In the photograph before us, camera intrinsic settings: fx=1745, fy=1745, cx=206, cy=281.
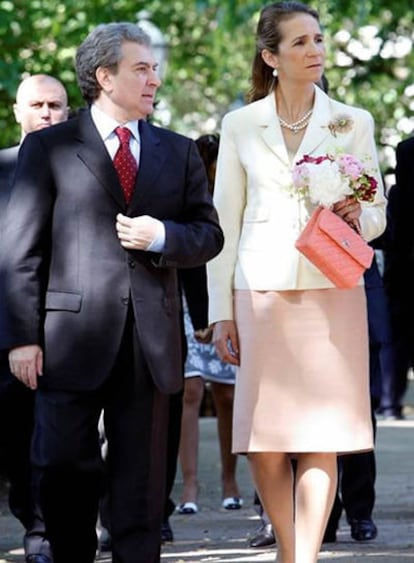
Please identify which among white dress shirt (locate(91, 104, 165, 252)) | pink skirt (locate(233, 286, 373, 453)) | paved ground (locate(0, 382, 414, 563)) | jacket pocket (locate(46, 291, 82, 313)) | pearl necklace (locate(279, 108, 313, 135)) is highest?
pearl necklace (locate(279, 108, 313, 135))

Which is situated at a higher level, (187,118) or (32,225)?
(187,118)

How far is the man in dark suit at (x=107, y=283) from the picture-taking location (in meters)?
6.43

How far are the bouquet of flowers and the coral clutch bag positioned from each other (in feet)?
0.22

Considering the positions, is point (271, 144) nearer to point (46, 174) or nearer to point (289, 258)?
point (289, 258)

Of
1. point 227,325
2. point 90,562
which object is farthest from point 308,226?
point 90,562

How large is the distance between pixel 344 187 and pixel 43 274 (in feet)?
3.87

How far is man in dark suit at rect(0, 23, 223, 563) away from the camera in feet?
21.1

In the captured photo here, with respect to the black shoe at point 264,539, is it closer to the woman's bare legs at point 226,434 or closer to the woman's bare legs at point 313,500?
the woman's bare legs at point 226,434

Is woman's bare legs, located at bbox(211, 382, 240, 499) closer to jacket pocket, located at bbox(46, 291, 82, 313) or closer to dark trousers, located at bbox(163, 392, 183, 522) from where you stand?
dark trousers, located at bbox(163, 392, 183, 522)

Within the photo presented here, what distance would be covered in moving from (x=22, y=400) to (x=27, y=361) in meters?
1.88

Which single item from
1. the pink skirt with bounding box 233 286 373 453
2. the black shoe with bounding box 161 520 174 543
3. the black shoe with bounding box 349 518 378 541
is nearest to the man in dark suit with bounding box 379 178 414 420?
the black shoe with bounding box 349 518 378 541

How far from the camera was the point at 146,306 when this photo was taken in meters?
6.47

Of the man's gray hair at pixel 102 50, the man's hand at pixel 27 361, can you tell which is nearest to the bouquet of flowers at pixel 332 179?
the man's gray hair at pixel 102 50

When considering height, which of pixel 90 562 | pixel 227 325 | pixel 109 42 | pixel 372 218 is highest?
pixel 109 42
